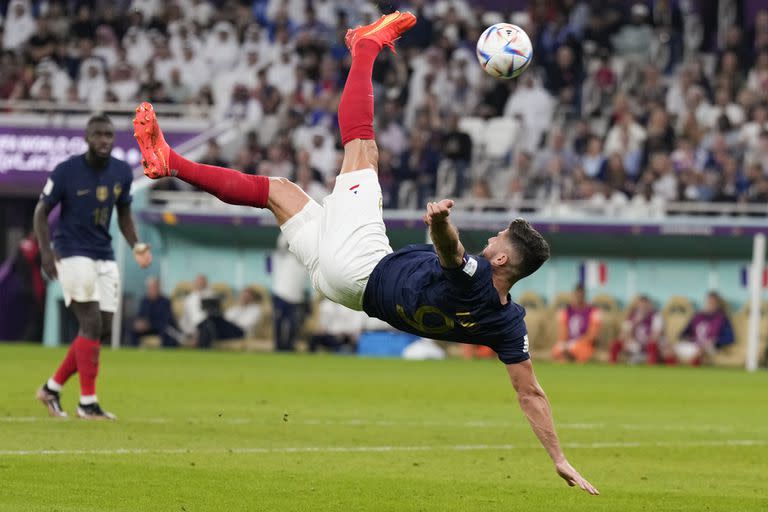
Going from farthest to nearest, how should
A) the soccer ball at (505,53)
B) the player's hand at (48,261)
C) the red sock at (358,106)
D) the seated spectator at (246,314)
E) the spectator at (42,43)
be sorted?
the spectator at (42,43) < the seated spectator at (246,314) < the player's hand at (48,261) < the soccer ball at (505,53) < the red sock at (358,106)

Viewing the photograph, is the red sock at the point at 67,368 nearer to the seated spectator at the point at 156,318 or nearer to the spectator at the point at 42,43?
the seated spectator at the point at 156,318

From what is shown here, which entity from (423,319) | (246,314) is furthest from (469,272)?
(246,314)

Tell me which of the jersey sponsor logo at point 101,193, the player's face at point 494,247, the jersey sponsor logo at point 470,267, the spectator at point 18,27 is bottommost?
the jersey sponsor logo at point 101,193

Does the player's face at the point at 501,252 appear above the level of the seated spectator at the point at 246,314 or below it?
above

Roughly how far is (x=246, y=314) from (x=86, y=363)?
16.7m

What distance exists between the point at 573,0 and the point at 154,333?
1092cm

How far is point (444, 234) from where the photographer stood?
757 cm

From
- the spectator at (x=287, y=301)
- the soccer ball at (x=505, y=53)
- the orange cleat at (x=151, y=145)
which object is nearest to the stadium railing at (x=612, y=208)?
the spectator at (x=287, y=301)

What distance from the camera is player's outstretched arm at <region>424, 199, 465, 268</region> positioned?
24.1 ft

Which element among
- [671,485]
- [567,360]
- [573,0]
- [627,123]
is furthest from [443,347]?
[671,485]

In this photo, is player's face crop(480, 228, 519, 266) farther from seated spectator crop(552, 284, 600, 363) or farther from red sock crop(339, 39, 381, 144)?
seated spectator crop(552, 284, 600, 363)

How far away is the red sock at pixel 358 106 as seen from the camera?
9.14 meters

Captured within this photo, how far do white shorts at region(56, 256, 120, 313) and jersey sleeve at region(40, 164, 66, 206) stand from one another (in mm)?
534

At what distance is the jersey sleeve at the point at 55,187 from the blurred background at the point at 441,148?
14.9 m
